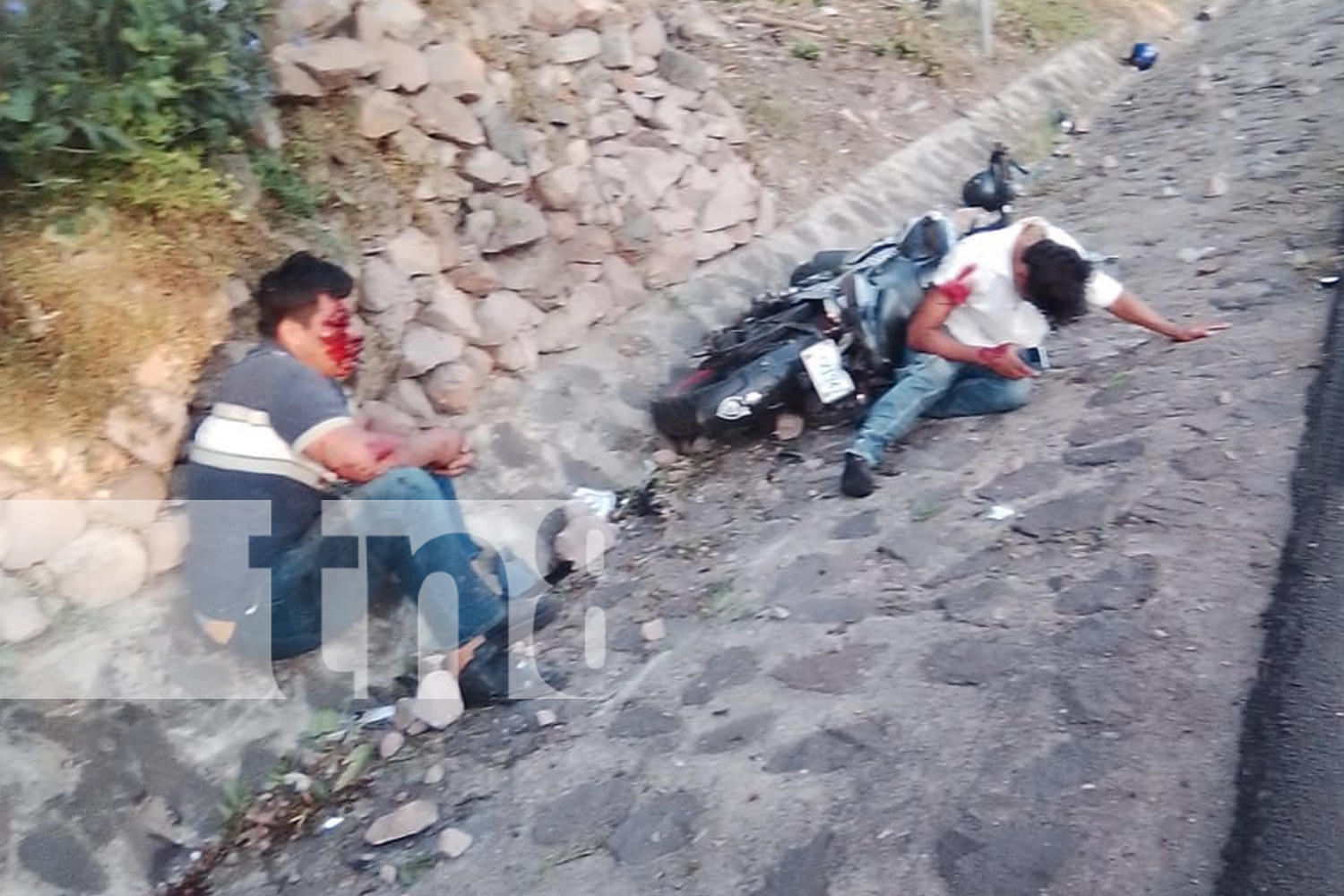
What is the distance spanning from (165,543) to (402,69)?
2.13 m

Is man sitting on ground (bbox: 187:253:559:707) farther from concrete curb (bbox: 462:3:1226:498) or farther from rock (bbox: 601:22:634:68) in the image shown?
rock (bbox: 601:22:634:68)

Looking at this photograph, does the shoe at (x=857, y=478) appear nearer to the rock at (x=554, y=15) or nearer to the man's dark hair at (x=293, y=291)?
the man's dark hair at (x=293, y=291)

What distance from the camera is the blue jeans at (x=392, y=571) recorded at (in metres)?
3.62

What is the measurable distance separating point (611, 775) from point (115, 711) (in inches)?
52.0

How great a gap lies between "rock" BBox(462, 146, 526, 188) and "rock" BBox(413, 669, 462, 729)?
2151 mm

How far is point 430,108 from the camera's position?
502 centimetres

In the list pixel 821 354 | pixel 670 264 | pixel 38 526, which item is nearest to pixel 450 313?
pixel 670 264

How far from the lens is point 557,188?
532 centimetres

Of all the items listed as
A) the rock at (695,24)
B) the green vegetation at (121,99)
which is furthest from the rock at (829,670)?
the rock at (695,24)

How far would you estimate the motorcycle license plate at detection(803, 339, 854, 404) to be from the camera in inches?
186

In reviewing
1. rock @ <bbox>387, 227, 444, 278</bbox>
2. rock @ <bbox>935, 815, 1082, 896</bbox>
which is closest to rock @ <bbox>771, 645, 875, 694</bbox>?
rock @ <bbox>935, 815, 1082, 896</bbox>

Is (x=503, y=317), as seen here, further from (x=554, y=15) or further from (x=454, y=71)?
(x=554, y=15)

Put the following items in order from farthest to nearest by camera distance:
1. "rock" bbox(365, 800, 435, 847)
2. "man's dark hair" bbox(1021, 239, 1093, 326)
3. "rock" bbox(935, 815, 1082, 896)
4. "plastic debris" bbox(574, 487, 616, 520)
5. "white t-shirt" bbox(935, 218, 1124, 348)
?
1. "plastic debris" bbox(574, 487, 616, 520)
2. "white t-shirt" bbox(935, 218, 1124, 348)
3. "man's dark hair" bbox(1021, 239, 1093, 326)
4. "rock" bbox(365, 800, 435, 847)
5. "rock" bbox(935, 815, 1082, 896)

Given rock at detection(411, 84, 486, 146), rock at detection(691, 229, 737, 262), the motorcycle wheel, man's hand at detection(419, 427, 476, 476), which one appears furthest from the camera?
rock at detection(691, 229, 737, 262)
